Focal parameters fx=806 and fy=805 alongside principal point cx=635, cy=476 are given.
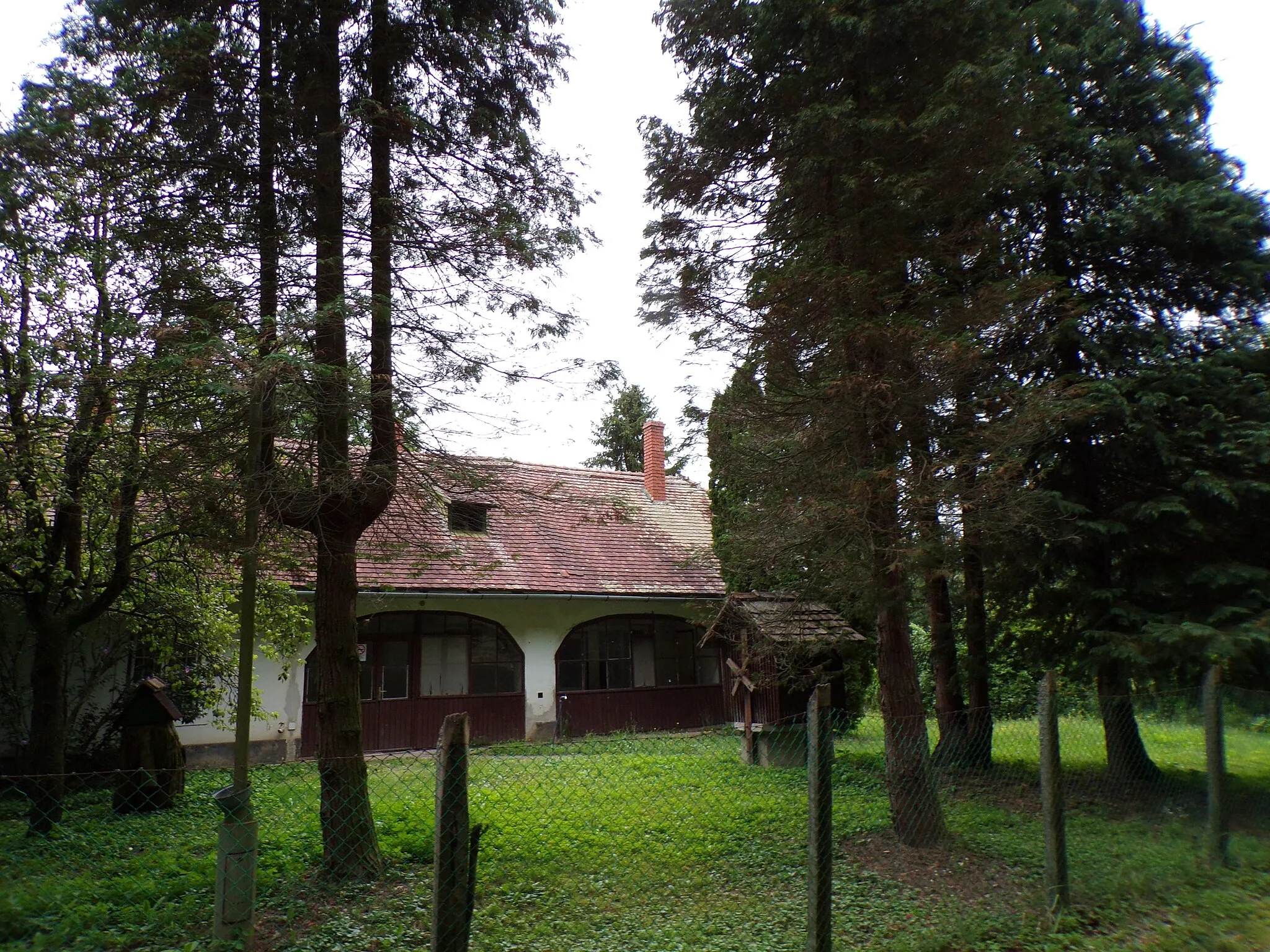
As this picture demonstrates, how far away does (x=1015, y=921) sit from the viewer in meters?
5.35

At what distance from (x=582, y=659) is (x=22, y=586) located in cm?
1087

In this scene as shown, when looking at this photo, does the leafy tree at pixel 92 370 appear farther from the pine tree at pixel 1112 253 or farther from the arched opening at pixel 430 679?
the pine tree at pixel 1112 253

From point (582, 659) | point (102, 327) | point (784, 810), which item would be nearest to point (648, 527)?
point (582, 659)

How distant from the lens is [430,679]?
1571cm

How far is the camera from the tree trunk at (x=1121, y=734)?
817cm

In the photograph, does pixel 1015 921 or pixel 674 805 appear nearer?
pixel 1015 921

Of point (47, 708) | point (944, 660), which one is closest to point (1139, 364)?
point (944, 660)

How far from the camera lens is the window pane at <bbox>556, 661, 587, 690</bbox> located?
1692 cm

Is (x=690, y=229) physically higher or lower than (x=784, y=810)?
higher

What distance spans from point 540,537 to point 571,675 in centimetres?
307

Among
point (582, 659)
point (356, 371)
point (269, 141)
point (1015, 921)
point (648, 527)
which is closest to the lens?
point (1015, 921)

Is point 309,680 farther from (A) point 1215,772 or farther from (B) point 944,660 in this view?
(A) point 1215,772

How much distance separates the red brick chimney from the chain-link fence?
1121 centimetres

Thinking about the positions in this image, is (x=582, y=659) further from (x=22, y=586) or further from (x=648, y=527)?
(x=22, y=586)
